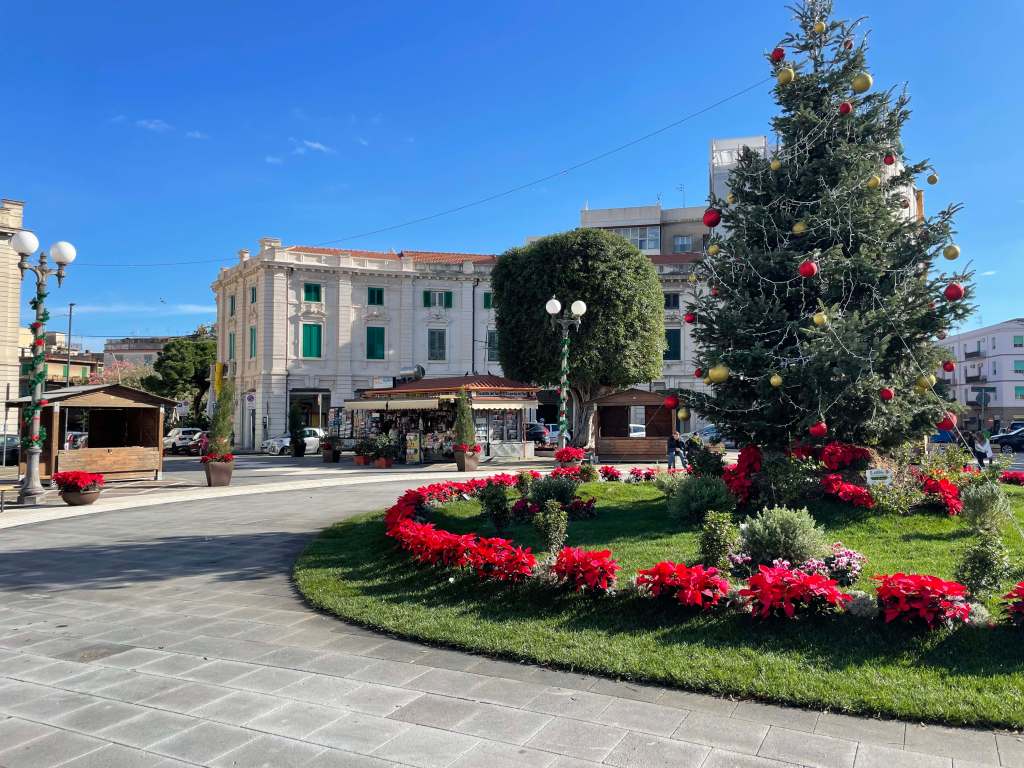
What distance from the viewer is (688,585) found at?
5520 millimetres

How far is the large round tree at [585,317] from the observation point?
3127cm

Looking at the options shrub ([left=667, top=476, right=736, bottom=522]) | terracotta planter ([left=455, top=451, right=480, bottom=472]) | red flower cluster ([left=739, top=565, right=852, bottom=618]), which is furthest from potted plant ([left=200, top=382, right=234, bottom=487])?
red flower cluster ([left=739, top=565, right=852, bottom=618])

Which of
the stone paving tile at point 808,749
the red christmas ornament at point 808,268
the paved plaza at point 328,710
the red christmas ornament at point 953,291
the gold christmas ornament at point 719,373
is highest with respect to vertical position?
the red christmas ornament at point 808,268

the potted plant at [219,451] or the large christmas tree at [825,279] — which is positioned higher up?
the large christmas tree at [825,279]

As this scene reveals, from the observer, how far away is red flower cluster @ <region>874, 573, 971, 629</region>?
485 cm

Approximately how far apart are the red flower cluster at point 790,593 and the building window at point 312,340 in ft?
127

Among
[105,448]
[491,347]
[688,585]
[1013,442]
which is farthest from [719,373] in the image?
[1013,442]

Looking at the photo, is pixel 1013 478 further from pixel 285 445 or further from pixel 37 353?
pixel 285 445

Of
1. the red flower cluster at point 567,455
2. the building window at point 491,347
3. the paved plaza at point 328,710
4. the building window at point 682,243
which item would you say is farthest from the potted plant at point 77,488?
the building window at point 682,243

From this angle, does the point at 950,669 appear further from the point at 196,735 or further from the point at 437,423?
the point at 437,423

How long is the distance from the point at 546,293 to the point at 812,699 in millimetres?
28184

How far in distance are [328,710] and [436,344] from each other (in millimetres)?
40868

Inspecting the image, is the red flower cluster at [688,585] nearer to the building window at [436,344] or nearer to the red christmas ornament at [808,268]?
the red christmas ornament at [808,268]

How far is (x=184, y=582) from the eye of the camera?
7.87 meters
